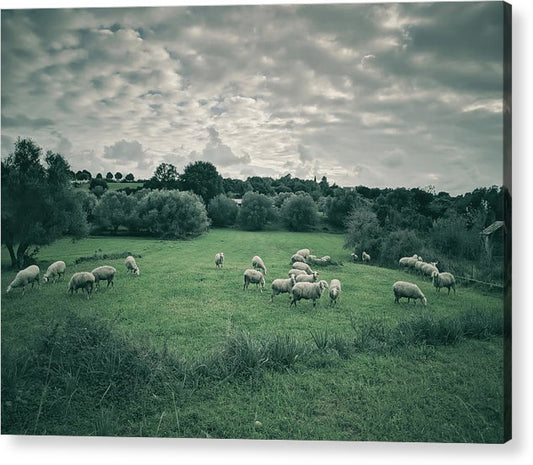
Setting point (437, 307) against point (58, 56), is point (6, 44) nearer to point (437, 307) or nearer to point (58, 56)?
point (58, 56)

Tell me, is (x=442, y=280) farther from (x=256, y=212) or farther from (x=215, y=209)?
(x=215, y=209)

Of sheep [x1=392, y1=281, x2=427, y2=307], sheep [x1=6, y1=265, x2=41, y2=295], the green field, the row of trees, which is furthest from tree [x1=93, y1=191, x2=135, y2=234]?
sheep [x1=392, y1=281, x2=427, y2=307]

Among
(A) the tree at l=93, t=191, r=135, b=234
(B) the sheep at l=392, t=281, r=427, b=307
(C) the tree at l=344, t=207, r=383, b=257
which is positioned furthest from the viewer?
(A) the tree at l=93, t=191, r=135, b=234

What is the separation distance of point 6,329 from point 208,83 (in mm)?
3605

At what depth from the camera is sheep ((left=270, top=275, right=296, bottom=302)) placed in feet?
15.6

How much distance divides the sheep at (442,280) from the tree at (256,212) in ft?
6.58

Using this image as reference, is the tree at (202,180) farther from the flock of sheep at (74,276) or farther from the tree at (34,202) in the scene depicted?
the tree at (34,202)

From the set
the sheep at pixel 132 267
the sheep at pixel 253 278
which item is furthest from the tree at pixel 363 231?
the sheep at pixel 132 267

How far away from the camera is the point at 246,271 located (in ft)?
15.6

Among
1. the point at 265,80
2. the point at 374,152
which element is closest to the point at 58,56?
the point at 265,80

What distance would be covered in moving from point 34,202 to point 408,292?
4.42 m

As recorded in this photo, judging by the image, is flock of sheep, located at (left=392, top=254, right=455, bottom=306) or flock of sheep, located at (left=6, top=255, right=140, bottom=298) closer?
flock of sheep, located at (left=392, top=254, right=455, bottom=306)

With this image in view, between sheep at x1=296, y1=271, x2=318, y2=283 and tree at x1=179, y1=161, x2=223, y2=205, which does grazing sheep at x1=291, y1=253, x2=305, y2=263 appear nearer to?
sheep at x1=296, y1=271, x2=318, y2=283

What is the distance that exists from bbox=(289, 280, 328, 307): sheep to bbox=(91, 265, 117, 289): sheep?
209 cm
